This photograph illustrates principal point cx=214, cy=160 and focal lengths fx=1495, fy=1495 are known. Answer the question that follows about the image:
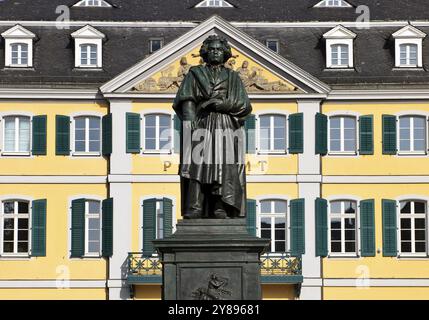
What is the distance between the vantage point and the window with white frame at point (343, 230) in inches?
1780

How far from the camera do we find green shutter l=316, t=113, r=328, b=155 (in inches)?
1790

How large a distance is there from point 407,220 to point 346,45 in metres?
5.98

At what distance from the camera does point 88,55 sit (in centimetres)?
4703

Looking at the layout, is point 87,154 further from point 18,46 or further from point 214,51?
point 214,51

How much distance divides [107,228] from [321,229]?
644 centimetres

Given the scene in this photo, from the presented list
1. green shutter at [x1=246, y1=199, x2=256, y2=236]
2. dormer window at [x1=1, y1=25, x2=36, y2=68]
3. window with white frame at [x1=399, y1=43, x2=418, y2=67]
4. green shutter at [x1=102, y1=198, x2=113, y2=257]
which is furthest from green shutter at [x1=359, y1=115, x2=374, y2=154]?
dormer window at [x1=1, y1=25, x2=36, y2=68]

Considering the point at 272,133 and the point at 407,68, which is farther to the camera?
the point at 407,68

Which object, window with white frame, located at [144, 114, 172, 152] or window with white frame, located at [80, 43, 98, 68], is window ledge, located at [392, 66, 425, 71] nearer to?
window with white frame, located at [144, 114, 172, 152]

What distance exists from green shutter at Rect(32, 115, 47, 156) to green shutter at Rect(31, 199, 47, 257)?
5.13ft

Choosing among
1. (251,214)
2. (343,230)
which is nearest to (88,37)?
(251,214)

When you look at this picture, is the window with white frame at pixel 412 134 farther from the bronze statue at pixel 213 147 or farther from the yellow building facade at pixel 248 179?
the bronze statue at pixel 213 147

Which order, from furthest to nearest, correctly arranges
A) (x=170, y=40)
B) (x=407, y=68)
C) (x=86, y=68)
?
(x=170, y=40) < (x=407, y=68) < (x=86, y=68)

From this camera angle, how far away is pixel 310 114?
149ft
